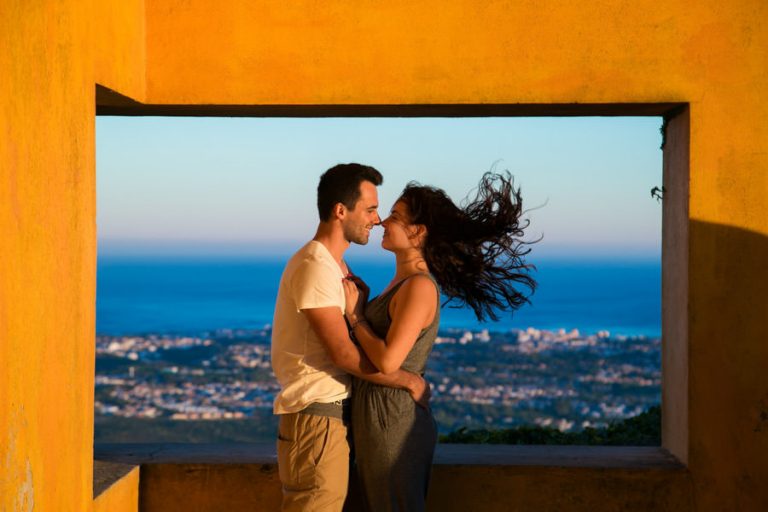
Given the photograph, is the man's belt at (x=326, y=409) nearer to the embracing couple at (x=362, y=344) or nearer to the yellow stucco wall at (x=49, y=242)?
the embracing couple at (x=362, y=344)

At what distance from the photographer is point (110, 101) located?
495cm

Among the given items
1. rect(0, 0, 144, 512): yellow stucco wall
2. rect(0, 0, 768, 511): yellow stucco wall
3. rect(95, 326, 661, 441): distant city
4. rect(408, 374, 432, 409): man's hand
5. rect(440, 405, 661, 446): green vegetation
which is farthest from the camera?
rect(95, 326, 661, 441): distant city

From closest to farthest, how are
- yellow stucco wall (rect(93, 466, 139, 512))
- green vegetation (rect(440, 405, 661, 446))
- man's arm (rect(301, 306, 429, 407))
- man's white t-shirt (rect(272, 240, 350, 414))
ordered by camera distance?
man's arm (rect(301, 306, 429, 407)) < man's white t-shirt (rect(272, 240, 350, 414)) < yellow stucco wall (rect(93, 466, 139, 512)) < green vegetation (rect(440, 405, 661, 446))

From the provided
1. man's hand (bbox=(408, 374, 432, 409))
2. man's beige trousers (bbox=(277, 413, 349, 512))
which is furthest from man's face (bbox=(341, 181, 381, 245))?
man's beige trousers (bbox=(277, 413, 349, 512))

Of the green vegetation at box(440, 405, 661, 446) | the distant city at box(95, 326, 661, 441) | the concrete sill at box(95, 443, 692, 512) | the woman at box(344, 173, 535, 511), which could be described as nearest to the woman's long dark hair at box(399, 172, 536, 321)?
the woman at box(344, 173, 535, 511)

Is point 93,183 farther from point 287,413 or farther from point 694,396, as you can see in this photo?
point 694,396

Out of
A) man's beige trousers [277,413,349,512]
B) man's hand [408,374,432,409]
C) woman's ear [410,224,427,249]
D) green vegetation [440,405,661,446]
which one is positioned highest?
woman's ear [410,224,427,249]

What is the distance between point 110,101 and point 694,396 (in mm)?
3054

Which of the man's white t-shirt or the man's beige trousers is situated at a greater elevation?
the man's white t-shirt

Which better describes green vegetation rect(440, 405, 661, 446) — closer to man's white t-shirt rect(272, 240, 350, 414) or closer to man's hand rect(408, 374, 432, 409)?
man's hand rect(408, 374, 432, 409)

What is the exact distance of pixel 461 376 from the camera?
1981 centimetres

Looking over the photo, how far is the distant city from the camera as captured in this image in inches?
762

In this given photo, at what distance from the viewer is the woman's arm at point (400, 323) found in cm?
407

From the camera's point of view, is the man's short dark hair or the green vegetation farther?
the green vegetation
